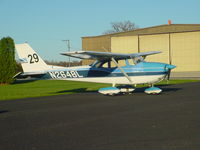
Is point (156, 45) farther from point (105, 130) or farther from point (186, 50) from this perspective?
point (105, 130)

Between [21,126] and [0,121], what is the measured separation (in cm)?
137

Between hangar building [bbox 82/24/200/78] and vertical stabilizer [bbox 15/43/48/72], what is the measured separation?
Answer: 36.0 metres

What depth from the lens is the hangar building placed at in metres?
53.8

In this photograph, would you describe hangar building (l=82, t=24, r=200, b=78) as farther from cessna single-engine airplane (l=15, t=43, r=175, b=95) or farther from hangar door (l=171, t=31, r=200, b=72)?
cessna single-engine airplane (l=15, t=43, r=175, b=95)

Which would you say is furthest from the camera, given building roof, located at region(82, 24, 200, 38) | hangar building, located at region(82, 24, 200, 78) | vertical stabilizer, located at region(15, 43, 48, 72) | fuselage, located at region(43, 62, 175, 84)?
building roof, located at region(82, 24, 200, 38)

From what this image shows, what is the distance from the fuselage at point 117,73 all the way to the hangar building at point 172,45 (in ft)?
117

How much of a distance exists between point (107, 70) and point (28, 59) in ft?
17.1

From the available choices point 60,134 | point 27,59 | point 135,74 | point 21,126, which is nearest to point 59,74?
point 27,59

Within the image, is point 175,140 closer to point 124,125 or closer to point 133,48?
point 124,125

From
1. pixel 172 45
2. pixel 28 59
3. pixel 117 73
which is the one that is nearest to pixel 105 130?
pixel 117 73

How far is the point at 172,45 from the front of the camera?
55844mm

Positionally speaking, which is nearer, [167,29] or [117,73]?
[117,73]

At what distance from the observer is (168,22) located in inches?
2566

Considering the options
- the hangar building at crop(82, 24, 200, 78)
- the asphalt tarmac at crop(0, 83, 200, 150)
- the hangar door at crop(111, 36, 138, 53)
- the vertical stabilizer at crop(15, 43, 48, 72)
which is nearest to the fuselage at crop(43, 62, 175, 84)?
the vertical stabilizer at crop(15, 43, 48, 72)
